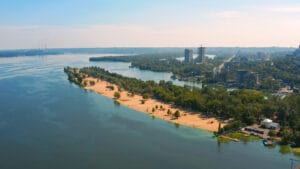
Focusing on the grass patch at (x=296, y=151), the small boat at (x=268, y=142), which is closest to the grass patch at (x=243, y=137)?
the small boat at (x=268, y=142)

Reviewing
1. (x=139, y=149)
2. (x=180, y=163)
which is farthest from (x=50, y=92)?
(x=180, y=163)

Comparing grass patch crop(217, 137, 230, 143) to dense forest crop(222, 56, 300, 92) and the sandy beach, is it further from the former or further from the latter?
dense forest crop(222, 56, 300, 92)

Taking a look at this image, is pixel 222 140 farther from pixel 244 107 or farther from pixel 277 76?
pixel 277 76

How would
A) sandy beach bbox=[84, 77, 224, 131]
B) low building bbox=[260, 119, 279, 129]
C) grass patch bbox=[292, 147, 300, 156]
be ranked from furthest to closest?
sandy beach bbox=[84, 77, 224, 131], low building bbox=[260, 119, 279, 129], grass patch bbox=[292, 147, 300, 156]

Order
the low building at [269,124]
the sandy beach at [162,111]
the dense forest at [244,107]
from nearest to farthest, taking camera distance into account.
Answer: the dense forest at [244,107], the low building at [269,124], the sandy beach at [162,111]

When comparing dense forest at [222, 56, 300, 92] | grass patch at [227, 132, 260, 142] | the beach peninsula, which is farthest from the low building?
dense forest at [222, 56, 300, 92]

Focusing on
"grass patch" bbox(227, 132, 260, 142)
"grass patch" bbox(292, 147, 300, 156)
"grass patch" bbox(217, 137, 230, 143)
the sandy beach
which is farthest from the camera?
the sandy beach

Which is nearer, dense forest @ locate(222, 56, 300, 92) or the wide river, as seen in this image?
the wide river

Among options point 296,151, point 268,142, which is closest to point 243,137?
point 268,142

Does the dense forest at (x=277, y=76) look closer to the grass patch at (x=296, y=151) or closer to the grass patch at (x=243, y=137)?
the grass patch at (x=243, y=137)
